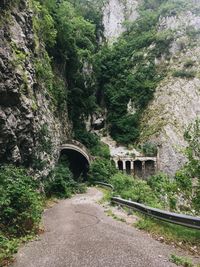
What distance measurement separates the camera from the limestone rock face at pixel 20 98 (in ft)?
42.7

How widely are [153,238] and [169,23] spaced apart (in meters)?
54.9

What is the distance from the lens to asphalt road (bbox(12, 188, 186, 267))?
577 cm

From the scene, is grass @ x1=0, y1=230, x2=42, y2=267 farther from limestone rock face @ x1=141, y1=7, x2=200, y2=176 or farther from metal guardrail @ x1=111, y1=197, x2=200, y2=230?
limestone rock face @ x1=141, y1=7, x2=200, y2=176

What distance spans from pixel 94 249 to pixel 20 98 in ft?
31.5

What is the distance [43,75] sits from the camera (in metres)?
21.9

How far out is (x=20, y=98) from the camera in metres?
14.5

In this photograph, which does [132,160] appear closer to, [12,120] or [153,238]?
[12,120]

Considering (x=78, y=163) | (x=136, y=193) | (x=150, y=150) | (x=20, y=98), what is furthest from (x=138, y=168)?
(x=20, y=98)

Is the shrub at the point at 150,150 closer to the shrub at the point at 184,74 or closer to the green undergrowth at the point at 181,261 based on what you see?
the shrub at the point at 184,74

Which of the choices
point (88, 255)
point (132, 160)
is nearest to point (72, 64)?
point (132, 160)

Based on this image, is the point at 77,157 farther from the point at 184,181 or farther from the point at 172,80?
the point at 184,181

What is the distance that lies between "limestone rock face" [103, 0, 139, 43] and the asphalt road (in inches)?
2330

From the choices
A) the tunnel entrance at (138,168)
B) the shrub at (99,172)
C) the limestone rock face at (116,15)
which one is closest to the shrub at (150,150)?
the tunnel entrance at (138,168)

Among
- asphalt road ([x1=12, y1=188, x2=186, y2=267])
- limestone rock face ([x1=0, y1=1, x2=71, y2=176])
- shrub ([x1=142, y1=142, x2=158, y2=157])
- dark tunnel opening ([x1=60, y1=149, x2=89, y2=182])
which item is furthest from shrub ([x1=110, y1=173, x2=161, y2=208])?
shrub ([x1=142, y1=142, x2=158, y2=157])
